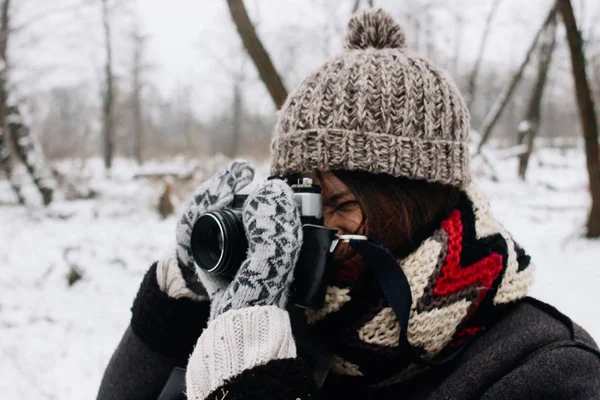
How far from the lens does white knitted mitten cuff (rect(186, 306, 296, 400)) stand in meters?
0.82

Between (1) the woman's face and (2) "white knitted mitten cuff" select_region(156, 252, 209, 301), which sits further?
(2) "white knitted mitten cuff" select_region(156, 252, 209, 301)

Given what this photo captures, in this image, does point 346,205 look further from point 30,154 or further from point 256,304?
point 30,154

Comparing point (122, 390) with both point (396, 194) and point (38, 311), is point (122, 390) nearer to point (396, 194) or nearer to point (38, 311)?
point (396, 194)

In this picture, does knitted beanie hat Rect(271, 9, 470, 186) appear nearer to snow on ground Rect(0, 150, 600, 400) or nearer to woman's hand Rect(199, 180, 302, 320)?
woman's hand Rect(199, 180, 302, 320)

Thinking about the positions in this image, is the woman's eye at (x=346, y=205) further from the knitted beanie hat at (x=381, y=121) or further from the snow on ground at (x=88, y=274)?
the snow on ground at (x=88, y=274)

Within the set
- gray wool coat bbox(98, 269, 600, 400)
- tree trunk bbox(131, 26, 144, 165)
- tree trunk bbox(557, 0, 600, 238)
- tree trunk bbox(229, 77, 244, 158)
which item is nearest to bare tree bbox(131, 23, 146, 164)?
tree trunk bbox(131, 26, 144, 165)

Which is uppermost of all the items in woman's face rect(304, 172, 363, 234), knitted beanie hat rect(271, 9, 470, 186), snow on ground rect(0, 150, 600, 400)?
knitted beanie hat rect(271, 9, 470, 186)

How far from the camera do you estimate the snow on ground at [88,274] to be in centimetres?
275

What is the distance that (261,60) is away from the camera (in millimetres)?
2969

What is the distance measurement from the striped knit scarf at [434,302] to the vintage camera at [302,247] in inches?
2.4

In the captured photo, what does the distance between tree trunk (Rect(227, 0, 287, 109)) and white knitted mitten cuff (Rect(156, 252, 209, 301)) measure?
187 cm

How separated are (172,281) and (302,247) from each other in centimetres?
39

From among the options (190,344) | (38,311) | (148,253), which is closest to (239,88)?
(148,253)

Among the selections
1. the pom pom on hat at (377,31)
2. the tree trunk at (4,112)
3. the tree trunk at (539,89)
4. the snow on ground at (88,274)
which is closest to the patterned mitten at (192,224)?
the pom pom on hat at (377,31)
